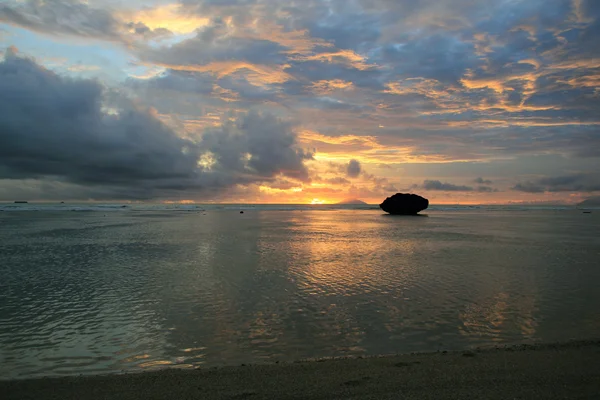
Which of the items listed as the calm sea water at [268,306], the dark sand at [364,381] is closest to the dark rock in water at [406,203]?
the calm sea water at [268,306]

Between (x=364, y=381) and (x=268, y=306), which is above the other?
(x=364, y=381)

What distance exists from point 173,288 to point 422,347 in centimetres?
1167

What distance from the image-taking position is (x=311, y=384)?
7.58m

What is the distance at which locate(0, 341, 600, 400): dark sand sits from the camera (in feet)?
23.6

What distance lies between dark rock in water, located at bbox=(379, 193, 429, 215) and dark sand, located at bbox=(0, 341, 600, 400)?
10276cm

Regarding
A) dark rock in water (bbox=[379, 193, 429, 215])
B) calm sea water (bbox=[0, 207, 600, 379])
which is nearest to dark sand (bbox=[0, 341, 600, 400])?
calm sea water (bbox=[0, 207, 600, 379])

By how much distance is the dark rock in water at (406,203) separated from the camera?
10850cm

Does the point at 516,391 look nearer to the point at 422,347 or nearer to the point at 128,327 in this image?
the point at 422,347

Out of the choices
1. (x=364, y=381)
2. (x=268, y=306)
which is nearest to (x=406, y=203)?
(x=268, y=306)

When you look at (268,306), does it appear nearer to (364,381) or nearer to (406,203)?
(364,381)

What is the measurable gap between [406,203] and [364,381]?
106m

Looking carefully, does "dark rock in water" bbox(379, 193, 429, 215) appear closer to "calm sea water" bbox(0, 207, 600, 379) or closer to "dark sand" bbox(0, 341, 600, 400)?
"calm sea water" bbox(0, 207, 600, 379)

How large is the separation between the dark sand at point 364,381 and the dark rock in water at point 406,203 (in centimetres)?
10276

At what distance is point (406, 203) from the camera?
358ft
